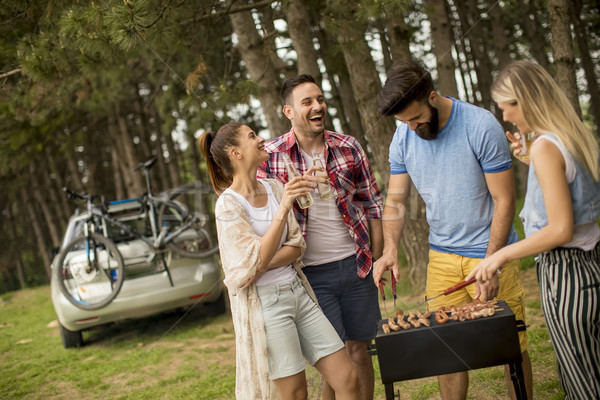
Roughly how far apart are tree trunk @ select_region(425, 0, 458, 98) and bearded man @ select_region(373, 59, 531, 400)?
403 centimetres

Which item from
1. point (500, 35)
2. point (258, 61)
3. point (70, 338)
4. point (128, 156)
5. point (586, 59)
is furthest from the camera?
point (128, 156)

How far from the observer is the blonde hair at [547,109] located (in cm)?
216

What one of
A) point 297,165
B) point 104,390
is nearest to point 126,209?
point 104,390

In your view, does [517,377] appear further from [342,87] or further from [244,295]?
[342,87]

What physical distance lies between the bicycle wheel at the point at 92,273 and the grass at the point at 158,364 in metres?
0.73

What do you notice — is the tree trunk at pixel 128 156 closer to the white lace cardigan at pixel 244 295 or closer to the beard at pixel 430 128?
the white lace cardigan at pixel 244 295

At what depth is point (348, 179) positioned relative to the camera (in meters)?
3.42

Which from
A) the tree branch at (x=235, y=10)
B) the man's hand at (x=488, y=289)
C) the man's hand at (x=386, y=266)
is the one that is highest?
the tree branch at (x=235, y=10)

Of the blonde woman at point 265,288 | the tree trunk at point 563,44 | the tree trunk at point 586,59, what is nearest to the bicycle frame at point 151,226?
the blonde woman at point 265,288

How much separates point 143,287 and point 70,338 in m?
1.30

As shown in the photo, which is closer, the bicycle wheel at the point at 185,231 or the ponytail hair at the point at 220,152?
the ponytail hair at the point at 220,152

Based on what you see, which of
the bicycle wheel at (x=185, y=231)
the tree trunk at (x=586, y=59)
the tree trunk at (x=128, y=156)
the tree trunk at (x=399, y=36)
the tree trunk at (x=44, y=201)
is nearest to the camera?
the tree trunk at (x=399, y=36)

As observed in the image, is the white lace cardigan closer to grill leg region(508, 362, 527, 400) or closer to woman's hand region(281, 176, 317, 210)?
woman's hand region(281, 176, 317, 210)

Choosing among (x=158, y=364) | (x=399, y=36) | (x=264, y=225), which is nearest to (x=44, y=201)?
(x=158, y=364)
